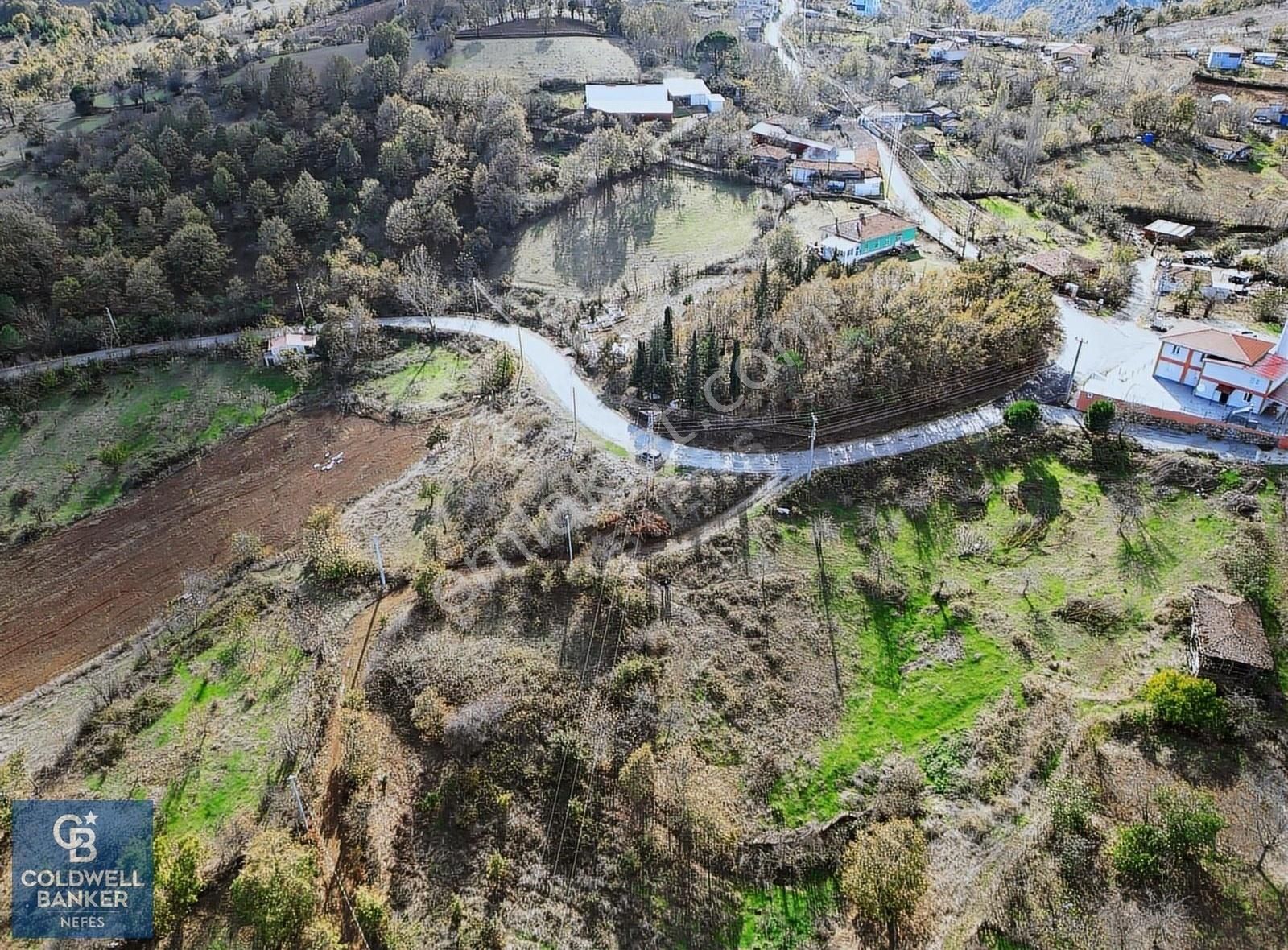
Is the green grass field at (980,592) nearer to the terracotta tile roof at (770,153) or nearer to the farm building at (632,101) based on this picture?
the terracotta tile roof at (770,153)

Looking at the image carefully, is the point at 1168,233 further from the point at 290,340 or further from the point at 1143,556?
the point at 290,340

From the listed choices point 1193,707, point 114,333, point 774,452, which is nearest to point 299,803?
point 774,452

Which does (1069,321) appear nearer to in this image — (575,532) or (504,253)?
(575,532)

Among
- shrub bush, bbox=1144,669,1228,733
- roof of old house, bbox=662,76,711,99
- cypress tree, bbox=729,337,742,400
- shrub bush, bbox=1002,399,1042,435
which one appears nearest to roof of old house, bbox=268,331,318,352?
cypress tree, bbox=729,337,742,400

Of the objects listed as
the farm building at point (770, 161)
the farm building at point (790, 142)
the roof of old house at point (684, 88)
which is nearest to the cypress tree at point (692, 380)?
the farm building at point (770, 161)

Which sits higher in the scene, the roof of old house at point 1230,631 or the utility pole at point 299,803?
the roof of old house at point 1230,631

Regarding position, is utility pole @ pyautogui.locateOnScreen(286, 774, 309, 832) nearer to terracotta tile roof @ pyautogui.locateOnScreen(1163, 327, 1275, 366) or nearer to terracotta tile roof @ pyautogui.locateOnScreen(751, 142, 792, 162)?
terracotta tile roof @ pyautogui.locateOnScreen(1163, 327, 1275, 366)
